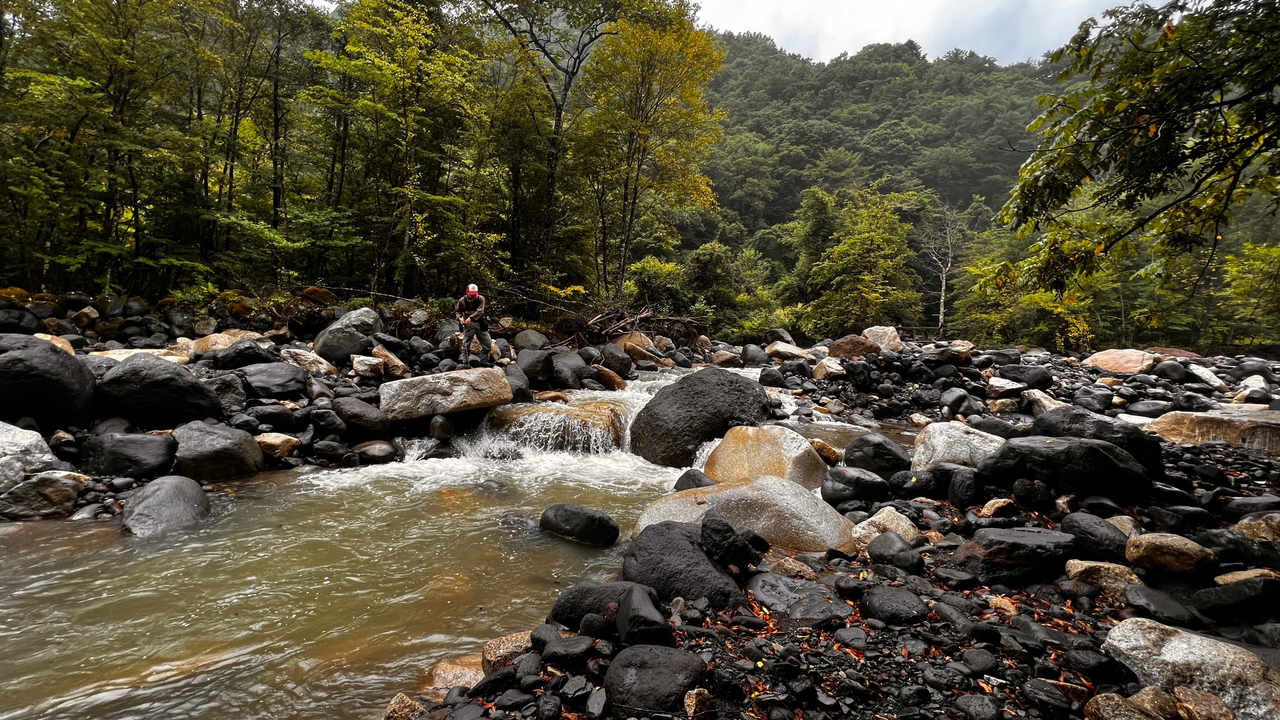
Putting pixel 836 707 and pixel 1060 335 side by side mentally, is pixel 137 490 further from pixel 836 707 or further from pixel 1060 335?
pixel 1060 335

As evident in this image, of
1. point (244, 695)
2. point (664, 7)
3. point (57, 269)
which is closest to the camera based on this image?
point (244, 695)

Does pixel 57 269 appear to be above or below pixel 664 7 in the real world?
below

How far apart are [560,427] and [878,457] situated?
15.0 ft

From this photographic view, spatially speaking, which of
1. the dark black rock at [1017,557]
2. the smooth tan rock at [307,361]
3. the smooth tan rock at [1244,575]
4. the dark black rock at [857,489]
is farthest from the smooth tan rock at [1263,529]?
the smooth tan rock at [307,361]

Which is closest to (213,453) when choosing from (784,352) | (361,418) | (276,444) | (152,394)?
(276,444)

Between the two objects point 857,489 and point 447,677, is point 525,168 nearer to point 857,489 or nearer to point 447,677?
Answer: point 857,489

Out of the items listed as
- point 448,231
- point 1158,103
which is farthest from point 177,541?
point 448,231

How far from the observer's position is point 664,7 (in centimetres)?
1519

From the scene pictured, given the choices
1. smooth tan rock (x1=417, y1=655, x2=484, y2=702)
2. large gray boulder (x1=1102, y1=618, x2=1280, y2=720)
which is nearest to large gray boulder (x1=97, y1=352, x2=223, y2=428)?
smooth tan rock (x1=417, y1=655, x2=484, y2=702)

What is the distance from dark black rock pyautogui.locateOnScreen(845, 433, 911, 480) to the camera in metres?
5.79

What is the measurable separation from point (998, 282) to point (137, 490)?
8.60 meters

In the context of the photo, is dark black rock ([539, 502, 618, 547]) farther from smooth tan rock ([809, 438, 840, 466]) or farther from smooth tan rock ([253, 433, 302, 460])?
smooth tan rock ([253, 433, 302, 460])

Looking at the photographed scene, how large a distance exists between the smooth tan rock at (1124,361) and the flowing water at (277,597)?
15.2 metres

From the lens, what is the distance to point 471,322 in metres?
11.0
